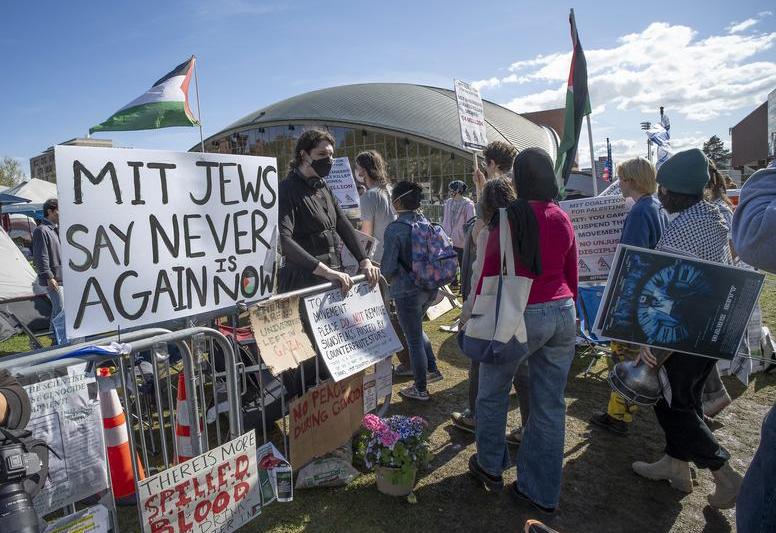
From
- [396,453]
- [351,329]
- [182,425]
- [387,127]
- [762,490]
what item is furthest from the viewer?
[387,127]

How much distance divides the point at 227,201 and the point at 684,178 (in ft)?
8.00

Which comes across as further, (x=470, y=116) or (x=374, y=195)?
(x=470, y=116)

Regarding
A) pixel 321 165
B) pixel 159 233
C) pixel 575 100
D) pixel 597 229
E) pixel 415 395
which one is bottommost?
pixel 415 395

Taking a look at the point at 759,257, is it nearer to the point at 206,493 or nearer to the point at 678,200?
the point at 678,200

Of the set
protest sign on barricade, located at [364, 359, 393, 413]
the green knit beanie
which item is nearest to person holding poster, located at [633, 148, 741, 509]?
the green knit beanie

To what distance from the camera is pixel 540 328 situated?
2.47m

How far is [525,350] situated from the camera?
248 cm

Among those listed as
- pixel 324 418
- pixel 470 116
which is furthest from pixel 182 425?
pixel 470 116

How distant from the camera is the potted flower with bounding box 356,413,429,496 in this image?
2818 millimetres

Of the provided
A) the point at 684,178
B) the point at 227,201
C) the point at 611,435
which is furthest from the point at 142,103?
the point at 611,435

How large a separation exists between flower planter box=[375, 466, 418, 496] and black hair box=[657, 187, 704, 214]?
2.10m

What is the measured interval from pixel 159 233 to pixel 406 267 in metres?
2.08

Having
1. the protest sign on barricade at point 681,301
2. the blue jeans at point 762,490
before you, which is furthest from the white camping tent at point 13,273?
the blue jeans at point 762,490

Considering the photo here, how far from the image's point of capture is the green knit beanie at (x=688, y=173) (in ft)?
8.70
